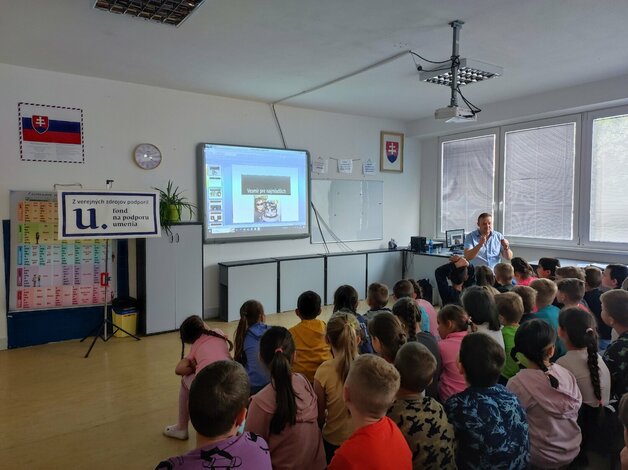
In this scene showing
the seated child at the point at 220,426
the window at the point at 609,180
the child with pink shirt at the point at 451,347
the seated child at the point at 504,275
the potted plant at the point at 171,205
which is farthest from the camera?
the window at the point at 609,180

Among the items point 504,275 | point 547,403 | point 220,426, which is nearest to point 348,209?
point 504,275

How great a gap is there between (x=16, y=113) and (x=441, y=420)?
477 centimetres

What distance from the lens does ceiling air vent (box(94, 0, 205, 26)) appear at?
2.92 metres

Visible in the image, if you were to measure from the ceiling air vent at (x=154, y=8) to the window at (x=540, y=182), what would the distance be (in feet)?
15.8

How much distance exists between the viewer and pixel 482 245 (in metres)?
4.90

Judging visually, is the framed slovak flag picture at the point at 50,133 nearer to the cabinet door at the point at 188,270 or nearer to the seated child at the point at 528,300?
the cabinet door at the point at 188,270

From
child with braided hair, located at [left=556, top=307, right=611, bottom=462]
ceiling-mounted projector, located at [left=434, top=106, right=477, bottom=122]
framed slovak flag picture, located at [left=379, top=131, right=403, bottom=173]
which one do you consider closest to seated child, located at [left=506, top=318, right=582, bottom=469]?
child with braided hair, located at [left=556, top=307, right=611, bottom=462]

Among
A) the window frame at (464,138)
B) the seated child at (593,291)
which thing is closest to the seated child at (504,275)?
the seated child at (593,291)

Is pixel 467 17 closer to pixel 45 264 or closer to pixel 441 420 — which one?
pixel 441 420

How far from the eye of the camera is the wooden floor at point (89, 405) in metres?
2.54

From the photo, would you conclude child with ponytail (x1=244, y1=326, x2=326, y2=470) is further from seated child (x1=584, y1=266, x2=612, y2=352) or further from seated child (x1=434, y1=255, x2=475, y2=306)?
seated child (x1=434, y1=255, x2=475, y2=306)

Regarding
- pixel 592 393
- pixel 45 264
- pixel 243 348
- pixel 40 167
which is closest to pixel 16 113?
pixel 40 167

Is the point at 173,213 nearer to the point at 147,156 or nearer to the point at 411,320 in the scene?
the point at 147,156

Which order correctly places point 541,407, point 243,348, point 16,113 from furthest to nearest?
point 16,113 → point 243,348 → point 541,407
